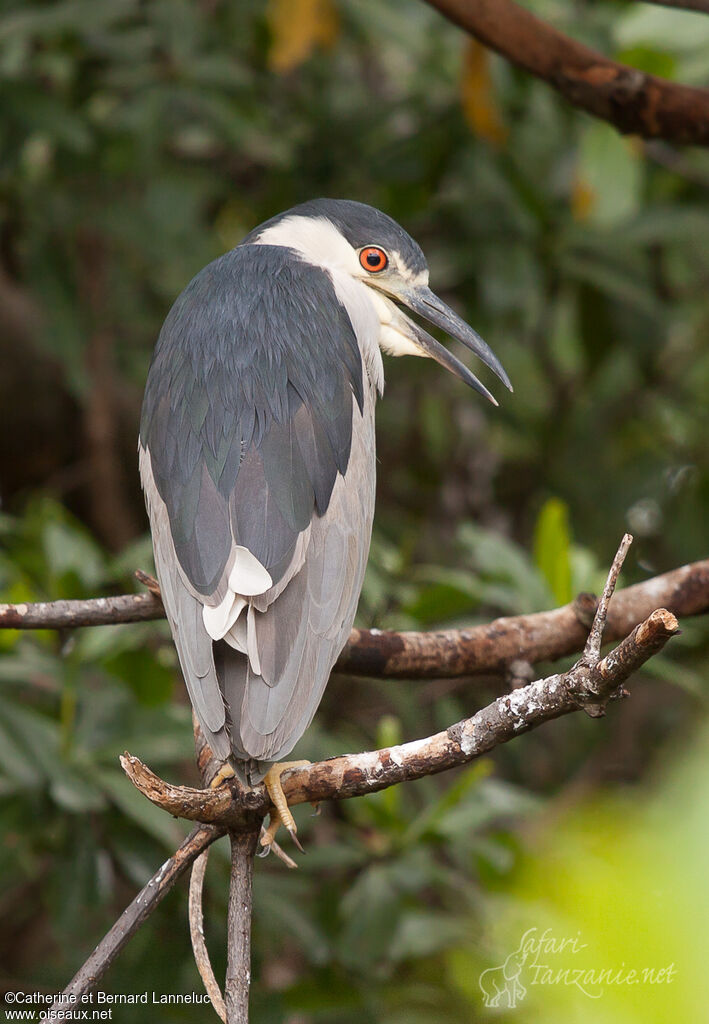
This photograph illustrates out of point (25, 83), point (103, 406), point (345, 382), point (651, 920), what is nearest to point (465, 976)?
point (345, 382)

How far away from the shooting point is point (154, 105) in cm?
297

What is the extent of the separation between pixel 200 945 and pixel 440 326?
1293 mm

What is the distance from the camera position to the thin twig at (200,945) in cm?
127

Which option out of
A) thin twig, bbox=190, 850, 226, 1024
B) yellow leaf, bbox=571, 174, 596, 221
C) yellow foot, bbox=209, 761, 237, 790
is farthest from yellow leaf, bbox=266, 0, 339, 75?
thin twig, bbox=190, 850, 226, 1024

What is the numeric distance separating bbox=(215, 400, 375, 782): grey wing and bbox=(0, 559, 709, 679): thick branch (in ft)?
0.54

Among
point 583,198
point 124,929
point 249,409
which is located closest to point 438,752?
point 124,929

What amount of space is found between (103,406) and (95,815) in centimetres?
166

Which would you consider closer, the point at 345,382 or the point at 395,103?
the point at 345,382

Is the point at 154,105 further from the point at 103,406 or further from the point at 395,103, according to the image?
the point at 103,406

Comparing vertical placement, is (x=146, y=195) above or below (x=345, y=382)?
above

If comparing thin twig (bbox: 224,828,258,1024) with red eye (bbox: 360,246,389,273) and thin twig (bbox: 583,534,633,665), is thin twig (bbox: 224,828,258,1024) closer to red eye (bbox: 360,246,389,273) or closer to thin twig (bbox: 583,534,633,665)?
thin twig (bbox: 583,534,633,665)

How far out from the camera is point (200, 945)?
52.6 inches

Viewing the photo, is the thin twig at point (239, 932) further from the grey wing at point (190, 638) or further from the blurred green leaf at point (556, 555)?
the blurred green leaf at point (556, 555)

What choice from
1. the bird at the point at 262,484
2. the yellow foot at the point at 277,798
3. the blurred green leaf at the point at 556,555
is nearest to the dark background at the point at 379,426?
the blurred green leaf at the point at 556,555
